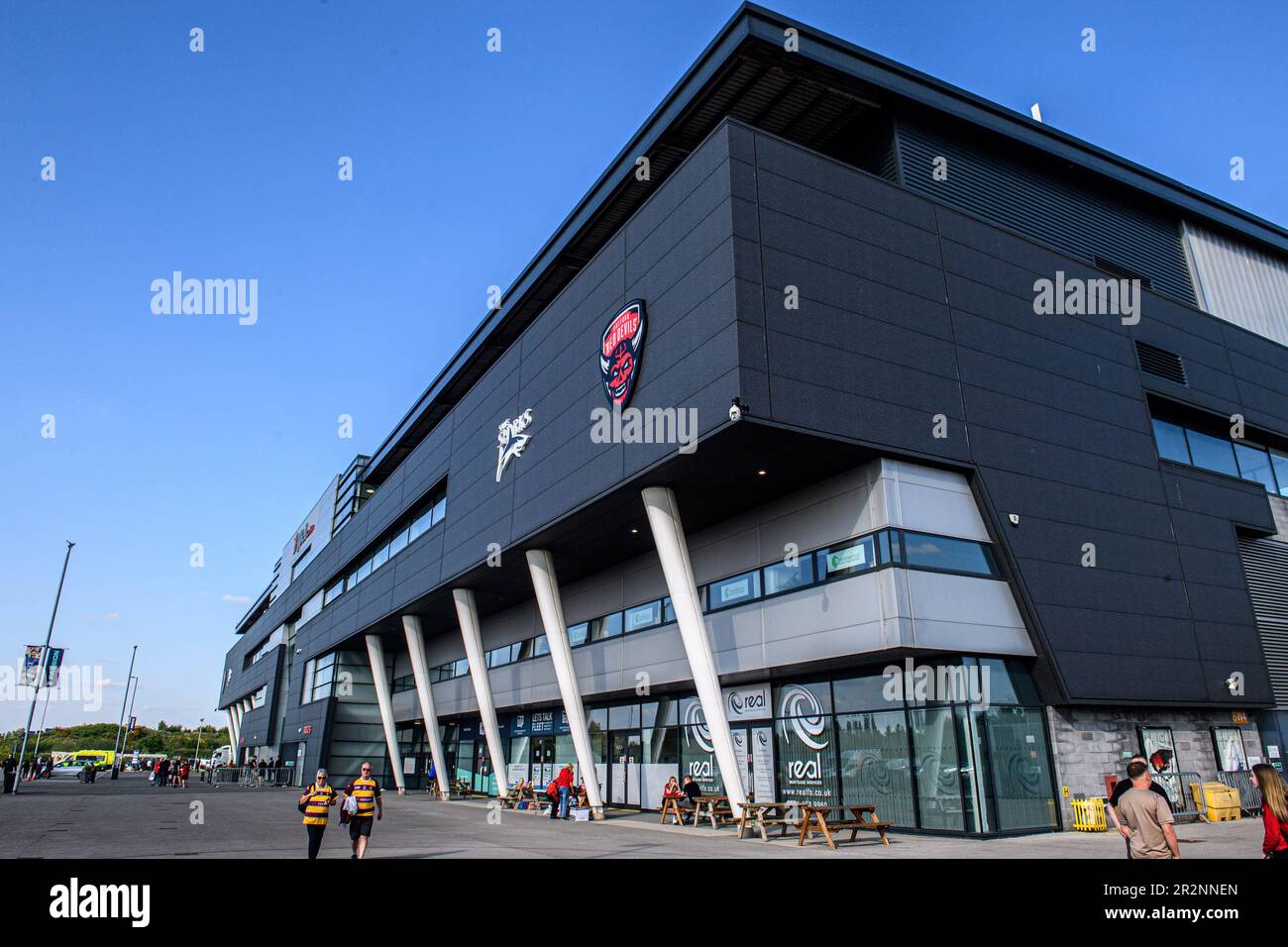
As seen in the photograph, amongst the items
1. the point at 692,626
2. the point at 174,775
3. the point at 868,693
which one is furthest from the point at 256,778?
the point at 868,693

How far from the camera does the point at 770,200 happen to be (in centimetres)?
2009

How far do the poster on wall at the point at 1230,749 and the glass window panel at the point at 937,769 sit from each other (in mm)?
11158

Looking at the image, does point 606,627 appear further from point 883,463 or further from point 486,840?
point 883,463

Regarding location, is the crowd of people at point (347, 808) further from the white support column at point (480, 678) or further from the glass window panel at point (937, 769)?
the white support column at point (480, 678)

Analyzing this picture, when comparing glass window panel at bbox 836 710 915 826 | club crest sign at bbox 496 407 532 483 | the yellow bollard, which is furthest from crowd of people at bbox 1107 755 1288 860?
club crest sign at bbox 496 407 532 483

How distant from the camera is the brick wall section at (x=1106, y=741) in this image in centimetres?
1945

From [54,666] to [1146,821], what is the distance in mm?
55582

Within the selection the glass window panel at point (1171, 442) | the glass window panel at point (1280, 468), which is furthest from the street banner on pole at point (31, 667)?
the glass window panel at point (1280, 468)

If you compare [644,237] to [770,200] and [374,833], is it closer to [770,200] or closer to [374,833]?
[770,200]

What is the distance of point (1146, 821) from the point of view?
7.45 m

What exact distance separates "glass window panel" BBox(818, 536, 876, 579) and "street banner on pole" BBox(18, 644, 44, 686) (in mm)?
45516

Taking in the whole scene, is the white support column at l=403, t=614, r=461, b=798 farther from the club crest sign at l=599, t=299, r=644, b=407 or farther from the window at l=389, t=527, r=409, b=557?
the club crest sign at l=599, t=299, r=644, b=407

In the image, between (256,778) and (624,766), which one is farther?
(256,778)
